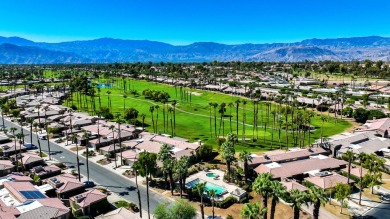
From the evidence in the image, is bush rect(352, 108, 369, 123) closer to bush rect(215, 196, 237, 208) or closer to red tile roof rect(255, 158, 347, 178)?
red tile roof rect(255, 158, 347, 178)

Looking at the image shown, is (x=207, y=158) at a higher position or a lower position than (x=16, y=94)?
lower

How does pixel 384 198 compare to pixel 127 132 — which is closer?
pixel 384 198

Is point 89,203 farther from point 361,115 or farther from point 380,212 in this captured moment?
point 361,115

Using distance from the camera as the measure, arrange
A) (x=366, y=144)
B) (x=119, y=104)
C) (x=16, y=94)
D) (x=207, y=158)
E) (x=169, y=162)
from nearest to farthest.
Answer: (x=169, y=162), (x=207, y=158), (x=366, y=144), (x=119, y=104), (x=16, y=94)

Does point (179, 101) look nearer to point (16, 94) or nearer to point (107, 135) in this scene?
point (107, 135)

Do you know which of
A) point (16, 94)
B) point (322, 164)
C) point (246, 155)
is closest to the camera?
point (246, 155)

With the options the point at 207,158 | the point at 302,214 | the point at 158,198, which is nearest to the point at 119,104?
the point at 207,158

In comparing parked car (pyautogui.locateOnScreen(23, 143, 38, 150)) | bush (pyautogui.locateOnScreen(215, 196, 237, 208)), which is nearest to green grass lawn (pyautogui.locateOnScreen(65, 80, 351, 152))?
bush (pyautogui.locateOnScreen(215, 196, 237, 208))

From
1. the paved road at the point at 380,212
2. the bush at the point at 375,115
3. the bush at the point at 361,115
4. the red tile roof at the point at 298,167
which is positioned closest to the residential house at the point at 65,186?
the red tile roof at the point at 298,167

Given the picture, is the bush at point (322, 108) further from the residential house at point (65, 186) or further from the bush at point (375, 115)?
the residential house at point (65, 186)

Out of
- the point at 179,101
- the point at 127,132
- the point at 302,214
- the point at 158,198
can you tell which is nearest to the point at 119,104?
the point at 179,101

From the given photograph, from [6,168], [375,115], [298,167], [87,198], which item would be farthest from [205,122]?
[87,198]
